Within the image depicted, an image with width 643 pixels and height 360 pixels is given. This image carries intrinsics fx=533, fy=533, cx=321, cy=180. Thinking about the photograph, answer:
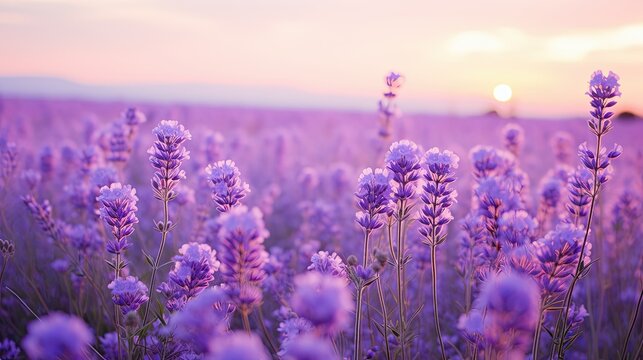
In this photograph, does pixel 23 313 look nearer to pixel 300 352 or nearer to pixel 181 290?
pixel 181 290

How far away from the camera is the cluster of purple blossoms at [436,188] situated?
2.04 metres

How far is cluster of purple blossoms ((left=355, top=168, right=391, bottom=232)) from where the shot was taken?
6.59 ft

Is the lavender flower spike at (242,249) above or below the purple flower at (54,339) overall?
above

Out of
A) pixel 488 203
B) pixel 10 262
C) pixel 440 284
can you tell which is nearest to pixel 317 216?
pixel 440 284

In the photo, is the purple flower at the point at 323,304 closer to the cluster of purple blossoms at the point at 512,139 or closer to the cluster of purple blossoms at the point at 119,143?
the cluster of purple blossoms at the point at 512,139

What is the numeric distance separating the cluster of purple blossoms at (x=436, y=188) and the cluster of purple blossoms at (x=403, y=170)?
0.16 feet

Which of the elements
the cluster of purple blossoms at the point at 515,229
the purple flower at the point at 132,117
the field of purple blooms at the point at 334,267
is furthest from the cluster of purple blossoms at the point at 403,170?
the purple flower at the point at 132,117

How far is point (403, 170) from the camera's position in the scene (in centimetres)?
205

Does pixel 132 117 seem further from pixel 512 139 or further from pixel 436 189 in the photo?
pixel 512 139

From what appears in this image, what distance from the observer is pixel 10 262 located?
362cm

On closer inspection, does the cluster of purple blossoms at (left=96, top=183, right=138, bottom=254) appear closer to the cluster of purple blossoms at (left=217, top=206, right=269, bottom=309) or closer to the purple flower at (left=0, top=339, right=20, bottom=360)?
the cluster of purple blossoms at (left=217, top=206, right=269, bottom=309)

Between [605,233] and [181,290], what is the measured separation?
4.61 m

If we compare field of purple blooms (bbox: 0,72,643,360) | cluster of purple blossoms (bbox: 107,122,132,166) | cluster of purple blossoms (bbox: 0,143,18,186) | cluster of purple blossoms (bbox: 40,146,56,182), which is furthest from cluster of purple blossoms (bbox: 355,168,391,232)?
cluster of purple blossoms (bbox: 40,146,56,182)

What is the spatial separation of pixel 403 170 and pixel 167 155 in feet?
3.09
